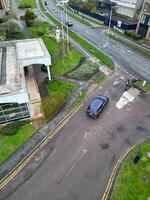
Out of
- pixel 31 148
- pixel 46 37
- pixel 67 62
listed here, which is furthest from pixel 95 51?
pixel 31 148

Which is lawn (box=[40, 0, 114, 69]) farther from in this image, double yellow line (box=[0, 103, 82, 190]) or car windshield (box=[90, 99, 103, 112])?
double yellow line (box=[0, 103, 82, 190])

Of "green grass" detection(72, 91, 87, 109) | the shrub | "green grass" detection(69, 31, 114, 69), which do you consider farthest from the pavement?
the shrub

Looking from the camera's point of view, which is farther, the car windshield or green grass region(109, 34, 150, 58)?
green grass region(109, 34, 150, 58)

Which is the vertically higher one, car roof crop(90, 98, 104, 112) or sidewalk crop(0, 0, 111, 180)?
car roof crop(90, 98, 104, 112)

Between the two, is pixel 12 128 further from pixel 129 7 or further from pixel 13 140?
pixel 129 7

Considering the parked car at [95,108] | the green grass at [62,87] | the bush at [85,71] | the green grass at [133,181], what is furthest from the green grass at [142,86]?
the green grass at [133,181]

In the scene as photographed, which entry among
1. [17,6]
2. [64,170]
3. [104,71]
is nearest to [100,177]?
[64,170]
